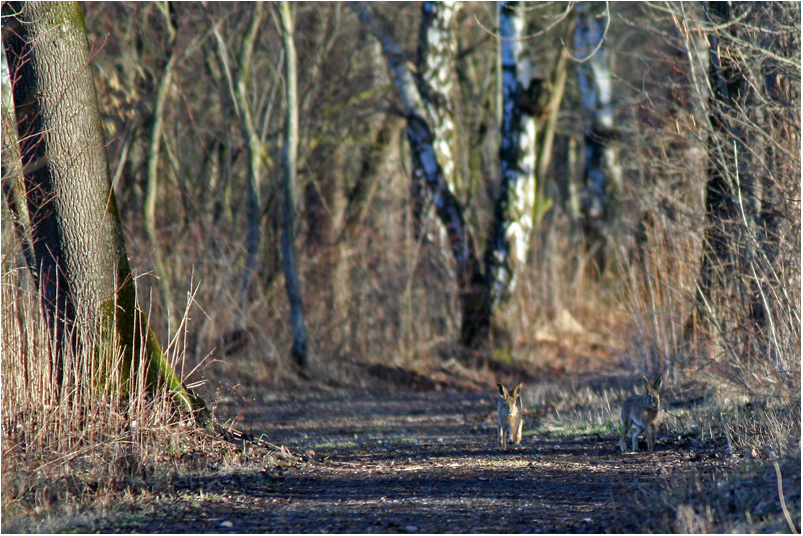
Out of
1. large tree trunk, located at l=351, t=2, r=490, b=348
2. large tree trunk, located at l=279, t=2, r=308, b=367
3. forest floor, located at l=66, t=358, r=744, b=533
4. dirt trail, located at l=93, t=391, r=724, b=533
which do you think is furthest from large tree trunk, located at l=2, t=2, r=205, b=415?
large tree trunk, located at l=351, t=2, r=490, b=348

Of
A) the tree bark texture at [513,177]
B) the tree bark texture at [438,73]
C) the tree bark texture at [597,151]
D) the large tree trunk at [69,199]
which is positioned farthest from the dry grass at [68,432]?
the tree bark texture at [597,151]

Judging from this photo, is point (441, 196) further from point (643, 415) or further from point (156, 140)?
point (643, 415)

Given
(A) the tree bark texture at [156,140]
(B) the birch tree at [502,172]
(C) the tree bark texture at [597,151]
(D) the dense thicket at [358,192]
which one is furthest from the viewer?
(C) the tree bark texture at [597,151]

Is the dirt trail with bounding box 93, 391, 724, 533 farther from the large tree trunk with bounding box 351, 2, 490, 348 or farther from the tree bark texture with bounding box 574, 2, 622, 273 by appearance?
the tree bark texture with bounding box 574, 2, 622, 273

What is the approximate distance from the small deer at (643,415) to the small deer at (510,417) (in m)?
1.01

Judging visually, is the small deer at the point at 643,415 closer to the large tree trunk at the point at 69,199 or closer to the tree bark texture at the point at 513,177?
the large tree trunk at the point at 69,199

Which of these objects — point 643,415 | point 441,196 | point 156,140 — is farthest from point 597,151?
point 643,415

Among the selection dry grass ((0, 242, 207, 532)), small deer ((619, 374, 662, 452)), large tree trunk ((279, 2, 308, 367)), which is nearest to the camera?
dry grass ((0, 242, 207, 532))

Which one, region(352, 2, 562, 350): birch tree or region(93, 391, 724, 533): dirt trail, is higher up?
region(352, 2, 562, 350): birch tree

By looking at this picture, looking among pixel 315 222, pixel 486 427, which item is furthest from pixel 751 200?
pixel 315 222

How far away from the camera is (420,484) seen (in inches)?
247

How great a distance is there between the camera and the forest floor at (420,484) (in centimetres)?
527

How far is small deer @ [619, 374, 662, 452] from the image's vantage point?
6828 millimetres

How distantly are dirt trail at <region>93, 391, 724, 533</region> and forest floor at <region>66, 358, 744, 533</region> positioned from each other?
0.01 metres
